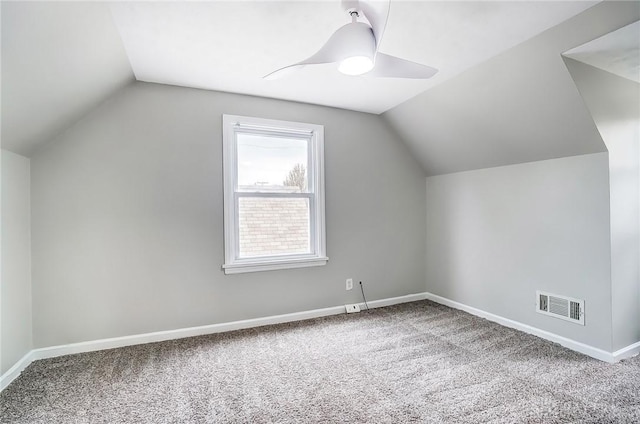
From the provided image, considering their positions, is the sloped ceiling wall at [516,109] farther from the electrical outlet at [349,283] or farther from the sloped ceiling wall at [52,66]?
the sloped ceiling wall at [52,66]

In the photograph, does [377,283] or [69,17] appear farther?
[377,283]

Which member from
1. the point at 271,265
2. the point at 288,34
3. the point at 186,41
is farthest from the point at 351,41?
the point at 271,265

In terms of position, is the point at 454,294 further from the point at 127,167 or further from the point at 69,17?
the point at 69,17

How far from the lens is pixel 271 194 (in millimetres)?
3279

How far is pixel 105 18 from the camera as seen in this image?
1.83m

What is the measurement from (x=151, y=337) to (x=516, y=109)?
11.9 ft

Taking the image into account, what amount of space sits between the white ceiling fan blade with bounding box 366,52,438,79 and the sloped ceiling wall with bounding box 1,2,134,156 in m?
1.53

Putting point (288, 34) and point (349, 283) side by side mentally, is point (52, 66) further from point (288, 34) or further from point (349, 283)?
point (349, 283)

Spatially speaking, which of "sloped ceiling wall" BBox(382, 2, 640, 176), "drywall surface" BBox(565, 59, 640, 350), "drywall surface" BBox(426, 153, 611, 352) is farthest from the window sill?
"drywall surface" BBox(565, 59, 640, 350)

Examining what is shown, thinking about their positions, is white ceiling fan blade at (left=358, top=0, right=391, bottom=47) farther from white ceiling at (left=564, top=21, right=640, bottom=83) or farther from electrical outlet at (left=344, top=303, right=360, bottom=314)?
electrical outlet at (left=344, top=303, right=360, bottom=314)

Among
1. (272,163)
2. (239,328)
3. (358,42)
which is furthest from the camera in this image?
(272,163)

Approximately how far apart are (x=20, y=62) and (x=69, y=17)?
0.33 metres

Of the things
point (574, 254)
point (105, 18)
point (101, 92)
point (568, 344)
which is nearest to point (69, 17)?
point (105, 18)

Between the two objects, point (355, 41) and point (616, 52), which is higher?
point (616, 52)
